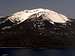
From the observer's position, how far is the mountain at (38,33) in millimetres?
3188

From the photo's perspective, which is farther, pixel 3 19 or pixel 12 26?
pixel 3 19

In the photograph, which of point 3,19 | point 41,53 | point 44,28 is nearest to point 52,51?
point 41,53

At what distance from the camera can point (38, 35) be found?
330cm

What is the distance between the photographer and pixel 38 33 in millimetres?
3320

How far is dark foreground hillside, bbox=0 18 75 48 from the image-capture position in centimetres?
318

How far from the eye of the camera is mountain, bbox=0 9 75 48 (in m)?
3.19

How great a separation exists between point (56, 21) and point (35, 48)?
0.83m

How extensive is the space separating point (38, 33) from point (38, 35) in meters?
0.04

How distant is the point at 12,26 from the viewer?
3406 mm

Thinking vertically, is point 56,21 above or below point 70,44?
above

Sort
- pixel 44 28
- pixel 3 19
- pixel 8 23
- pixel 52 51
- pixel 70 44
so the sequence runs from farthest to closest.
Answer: pixel 3 19
pixel 8 23
pixel 44 28
pixel 70 44
pixel 52 51

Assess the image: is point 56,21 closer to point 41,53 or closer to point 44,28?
point 44,28

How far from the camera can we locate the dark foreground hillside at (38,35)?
3182 millimetres

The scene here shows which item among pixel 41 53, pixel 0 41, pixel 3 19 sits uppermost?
pixel 3 19
